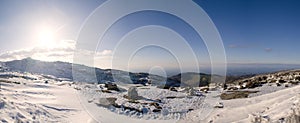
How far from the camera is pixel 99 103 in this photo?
1916 cm

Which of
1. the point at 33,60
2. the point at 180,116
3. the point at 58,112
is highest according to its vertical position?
the point at 33,60

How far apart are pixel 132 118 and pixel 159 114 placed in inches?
117

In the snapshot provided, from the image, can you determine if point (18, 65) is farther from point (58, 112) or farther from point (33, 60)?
point (58, 112)

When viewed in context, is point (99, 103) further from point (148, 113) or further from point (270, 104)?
point (270, 104)

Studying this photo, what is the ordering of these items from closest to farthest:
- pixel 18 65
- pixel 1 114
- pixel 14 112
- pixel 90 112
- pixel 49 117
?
pixel 1 114
pixel 14 112
pixel 49 117
pixel 90 112
pixel 18 65

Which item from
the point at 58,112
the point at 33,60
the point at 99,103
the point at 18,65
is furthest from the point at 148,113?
the point at 33,60

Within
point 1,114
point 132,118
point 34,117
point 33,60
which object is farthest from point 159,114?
point 33,60

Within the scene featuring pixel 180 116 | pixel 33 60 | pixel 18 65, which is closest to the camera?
pixel 180 116

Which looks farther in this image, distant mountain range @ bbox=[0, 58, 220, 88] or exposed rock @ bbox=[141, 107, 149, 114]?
distant mountain range @ bbox=[0, 58, 220, 88]

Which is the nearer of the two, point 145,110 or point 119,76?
point 145,110

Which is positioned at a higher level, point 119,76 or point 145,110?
point 119,76

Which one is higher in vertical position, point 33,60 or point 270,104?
point 33,60

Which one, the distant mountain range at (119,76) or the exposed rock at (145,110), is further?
the distant mountain range at (119,76)

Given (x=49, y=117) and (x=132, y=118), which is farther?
(x=132, y=118)
